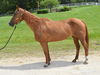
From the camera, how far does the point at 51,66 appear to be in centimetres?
978

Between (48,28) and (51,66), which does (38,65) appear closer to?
(51,66)

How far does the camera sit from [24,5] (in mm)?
69875

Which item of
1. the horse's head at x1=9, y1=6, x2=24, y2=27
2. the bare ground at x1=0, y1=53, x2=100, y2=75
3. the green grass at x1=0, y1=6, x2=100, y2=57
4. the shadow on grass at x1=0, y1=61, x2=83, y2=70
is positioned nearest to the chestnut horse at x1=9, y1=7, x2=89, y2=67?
the horse's head at x1=9, y1=6, x2=24, y2=27

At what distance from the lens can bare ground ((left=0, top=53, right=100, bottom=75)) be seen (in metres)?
8.81

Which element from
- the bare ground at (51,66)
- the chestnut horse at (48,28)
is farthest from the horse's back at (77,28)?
the bare ground at (51,66)

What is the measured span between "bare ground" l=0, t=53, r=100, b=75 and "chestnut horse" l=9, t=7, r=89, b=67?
0.39 metres

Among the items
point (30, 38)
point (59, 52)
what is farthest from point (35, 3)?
point (59, 52)

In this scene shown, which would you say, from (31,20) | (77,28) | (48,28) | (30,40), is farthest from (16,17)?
(30,40)

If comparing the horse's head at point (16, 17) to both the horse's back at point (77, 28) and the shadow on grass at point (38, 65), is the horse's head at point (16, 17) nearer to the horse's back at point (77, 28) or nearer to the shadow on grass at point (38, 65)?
the shadow on grass at point (38, 65)

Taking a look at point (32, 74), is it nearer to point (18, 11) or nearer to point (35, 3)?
point (18, 11)

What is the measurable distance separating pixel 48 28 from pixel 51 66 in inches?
48.7

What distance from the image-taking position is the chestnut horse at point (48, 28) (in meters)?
9.73

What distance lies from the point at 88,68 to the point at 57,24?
6.18 feet

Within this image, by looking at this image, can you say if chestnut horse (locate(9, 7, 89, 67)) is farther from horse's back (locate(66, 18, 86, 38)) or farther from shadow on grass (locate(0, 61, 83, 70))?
shadow on grass (locate(0, 61, 83, 70))
